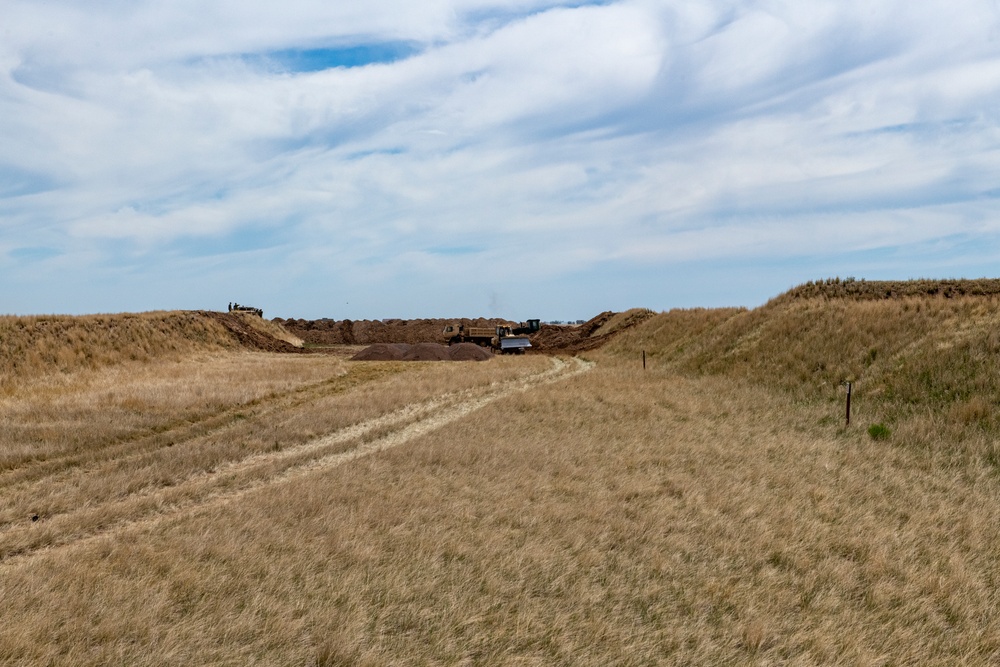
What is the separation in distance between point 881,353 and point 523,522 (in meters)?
19.9

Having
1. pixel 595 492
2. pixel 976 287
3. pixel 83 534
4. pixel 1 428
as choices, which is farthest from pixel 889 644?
pixel 976 287

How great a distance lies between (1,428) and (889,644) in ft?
69.4

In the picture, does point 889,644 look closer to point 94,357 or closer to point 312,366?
point 312,366

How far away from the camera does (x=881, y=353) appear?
81.8ft

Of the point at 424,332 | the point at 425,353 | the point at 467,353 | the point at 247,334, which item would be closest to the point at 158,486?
the point at 425,353

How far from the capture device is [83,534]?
10227mm

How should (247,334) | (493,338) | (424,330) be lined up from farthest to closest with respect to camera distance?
(424,330)
(493,338)
(247,334)

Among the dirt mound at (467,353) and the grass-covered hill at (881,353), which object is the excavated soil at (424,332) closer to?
the dirt mound at (467,353)

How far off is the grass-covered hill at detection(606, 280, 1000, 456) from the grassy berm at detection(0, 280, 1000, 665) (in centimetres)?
15

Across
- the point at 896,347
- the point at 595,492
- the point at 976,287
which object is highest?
the point at 976,287

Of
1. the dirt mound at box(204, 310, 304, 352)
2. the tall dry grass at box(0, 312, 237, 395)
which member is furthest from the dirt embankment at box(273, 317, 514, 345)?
the tall dry grass at box(0, 312, 237, 395)

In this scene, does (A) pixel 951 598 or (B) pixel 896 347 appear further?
(B) pixel 896 347

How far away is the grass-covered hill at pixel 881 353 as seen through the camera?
19094 millimetres

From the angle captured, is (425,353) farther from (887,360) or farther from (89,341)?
(887,360)
